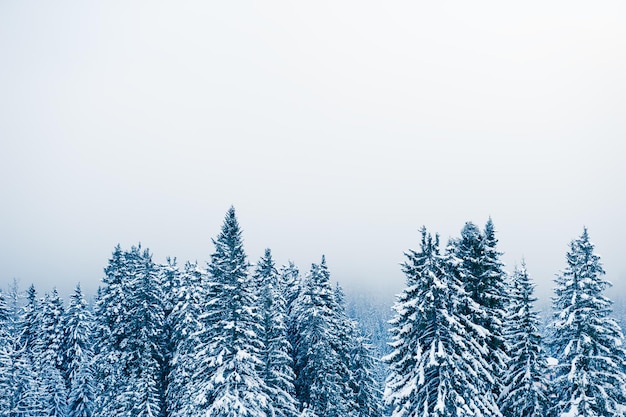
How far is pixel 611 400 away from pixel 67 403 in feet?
160

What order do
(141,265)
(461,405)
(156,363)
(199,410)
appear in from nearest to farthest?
(461,405), (199,410), (156,363), (141,265)

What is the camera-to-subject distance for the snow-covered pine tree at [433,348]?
22.4 meters

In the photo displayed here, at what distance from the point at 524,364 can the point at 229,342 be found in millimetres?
18733

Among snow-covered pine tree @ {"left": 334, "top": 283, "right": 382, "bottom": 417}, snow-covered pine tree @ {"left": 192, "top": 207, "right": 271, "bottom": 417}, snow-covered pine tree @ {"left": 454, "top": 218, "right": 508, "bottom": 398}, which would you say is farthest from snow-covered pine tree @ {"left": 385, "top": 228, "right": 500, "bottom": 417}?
snow-covered pine tree @ {"left": 334, "top": 283, "right": 382, "bottom": 417}

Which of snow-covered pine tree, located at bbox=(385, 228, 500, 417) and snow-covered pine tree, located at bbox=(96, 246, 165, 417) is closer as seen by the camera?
snow-covered pine tree, located at bbox=(385, 228, 500, 417)

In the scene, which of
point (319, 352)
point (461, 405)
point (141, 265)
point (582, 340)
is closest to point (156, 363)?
point (141, 265)

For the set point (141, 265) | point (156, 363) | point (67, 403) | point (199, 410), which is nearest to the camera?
point (199, 410)

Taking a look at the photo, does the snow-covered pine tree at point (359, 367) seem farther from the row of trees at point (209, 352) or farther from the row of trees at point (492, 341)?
the row of trees at point (492, 341)

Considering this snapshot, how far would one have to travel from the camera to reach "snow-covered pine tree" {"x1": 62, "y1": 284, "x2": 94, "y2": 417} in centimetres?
4659

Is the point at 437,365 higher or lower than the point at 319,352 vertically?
lower

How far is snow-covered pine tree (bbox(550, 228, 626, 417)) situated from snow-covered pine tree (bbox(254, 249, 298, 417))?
18.5m

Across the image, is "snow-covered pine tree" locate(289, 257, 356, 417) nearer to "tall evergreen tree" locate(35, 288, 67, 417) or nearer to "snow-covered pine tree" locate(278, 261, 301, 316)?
"snow-covered pine tree" locate(278, 261, 301, 316)

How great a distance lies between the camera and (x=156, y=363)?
4009 cm

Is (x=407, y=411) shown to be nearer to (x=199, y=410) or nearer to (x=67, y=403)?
(x=199, y=410)
